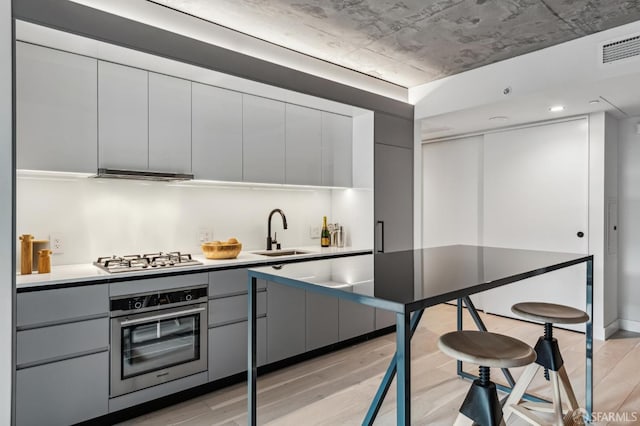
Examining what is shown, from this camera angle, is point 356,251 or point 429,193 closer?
point 356,251

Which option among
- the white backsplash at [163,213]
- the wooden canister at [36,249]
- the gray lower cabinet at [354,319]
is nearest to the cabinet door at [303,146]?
the white backsplash at [163,213]

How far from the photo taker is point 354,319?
3.61 m

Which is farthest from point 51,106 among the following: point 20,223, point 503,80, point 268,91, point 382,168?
point 503,80

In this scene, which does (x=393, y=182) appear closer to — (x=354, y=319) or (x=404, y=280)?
(x=354, y=319)

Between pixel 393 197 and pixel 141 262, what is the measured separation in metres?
Result: 2.47

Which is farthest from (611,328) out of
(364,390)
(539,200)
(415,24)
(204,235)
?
(204,235)

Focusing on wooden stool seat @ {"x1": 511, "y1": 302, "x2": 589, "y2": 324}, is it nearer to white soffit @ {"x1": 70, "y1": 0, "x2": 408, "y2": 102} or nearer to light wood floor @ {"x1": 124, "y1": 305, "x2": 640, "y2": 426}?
light wood floor @ {"x1": 124, "y1": 305, "x2": 640, "y2": 426}

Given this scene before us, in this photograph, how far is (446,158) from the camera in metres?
5.26

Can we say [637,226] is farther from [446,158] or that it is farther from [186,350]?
[186,350]

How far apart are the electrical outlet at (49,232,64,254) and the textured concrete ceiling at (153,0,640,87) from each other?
5.44ft

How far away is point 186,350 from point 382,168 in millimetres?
2448

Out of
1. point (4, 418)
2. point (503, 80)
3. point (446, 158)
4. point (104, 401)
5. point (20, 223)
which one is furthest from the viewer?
point (446, 158)

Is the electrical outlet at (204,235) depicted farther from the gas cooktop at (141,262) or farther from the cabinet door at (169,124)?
the cabinet door at (169,124)

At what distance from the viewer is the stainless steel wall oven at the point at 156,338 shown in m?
2.29
